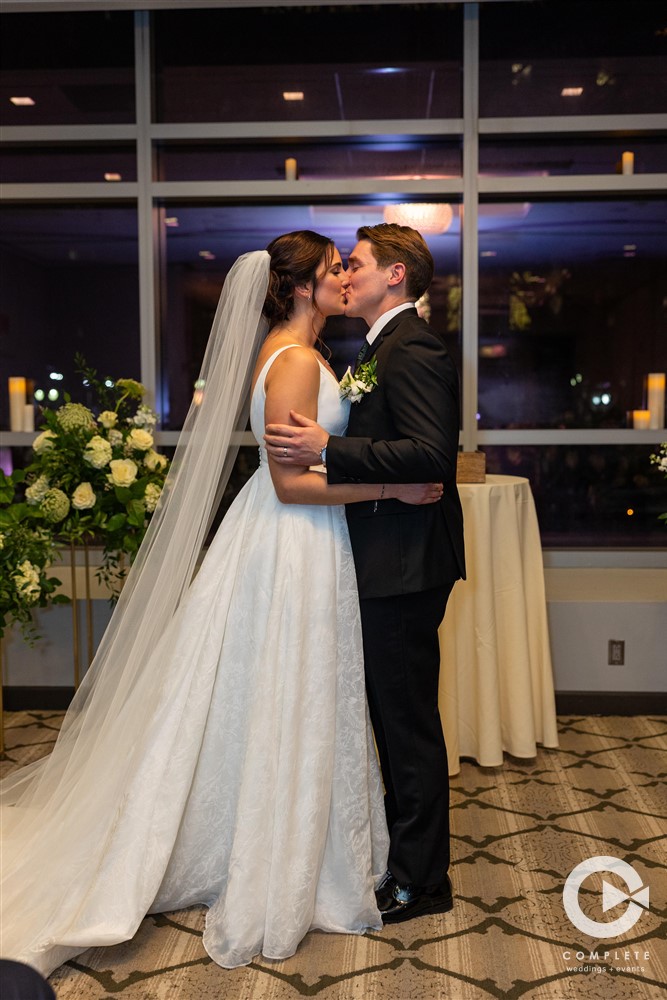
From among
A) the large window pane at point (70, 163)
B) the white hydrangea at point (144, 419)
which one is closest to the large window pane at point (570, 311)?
the white hydrangea at point (144, 419)

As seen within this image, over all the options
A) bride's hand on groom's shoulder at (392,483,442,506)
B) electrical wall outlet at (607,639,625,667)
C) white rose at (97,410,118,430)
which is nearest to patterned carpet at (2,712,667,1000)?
electrical wall outlet at (607,639,625,667)

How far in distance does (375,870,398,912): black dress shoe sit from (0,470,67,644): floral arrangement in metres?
1.72

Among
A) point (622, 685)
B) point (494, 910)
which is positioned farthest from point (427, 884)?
point (622, 685)

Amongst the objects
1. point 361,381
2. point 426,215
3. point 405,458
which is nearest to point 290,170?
point 426,215

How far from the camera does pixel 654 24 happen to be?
494cm

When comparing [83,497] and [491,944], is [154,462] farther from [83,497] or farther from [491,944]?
[491,944]

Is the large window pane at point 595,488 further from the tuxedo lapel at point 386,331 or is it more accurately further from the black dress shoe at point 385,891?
the black dress shoe at point 385,891

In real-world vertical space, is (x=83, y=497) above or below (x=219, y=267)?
below

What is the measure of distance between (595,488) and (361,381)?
116 inches

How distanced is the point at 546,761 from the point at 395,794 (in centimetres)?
144

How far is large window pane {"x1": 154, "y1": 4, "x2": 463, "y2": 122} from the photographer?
16.3ft

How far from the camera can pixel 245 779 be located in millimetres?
2527

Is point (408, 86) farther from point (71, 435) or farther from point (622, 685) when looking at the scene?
point (622, 685)

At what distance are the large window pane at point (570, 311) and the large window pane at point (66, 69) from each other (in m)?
2.12
